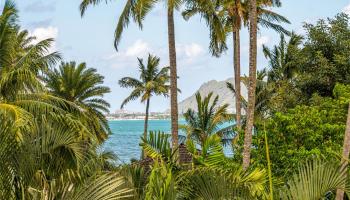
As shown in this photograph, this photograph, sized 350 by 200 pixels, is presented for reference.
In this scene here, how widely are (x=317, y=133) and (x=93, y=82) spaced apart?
2105cm

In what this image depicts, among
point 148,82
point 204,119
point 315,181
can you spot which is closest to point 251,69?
point 315,181

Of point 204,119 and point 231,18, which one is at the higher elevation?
point 231,18

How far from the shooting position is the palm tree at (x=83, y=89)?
3312 centimetres

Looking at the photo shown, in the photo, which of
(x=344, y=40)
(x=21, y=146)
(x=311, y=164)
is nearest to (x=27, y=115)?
(x=21, y=146)

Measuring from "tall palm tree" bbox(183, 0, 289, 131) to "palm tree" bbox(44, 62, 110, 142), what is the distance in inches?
430

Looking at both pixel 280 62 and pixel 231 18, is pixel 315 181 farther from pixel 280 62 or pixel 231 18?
pixel 280 62

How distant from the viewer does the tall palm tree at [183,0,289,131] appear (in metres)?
17.6

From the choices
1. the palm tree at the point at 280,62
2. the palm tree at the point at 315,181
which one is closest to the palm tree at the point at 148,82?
the palm tree at the point at 280,62

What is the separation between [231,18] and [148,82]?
17.6 metres

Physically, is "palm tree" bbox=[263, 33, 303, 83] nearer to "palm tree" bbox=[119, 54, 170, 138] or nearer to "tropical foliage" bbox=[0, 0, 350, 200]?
"tropical foliage" bbox=[0, 0, 350, 200]

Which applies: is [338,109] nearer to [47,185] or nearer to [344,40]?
[344,40]

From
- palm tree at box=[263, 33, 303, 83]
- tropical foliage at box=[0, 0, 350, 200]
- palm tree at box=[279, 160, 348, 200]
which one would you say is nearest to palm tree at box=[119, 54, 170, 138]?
tropical foliage at box=[0, 0, 350, 200]

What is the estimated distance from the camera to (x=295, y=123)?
16328 mm

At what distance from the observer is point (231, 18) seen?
25.6m
